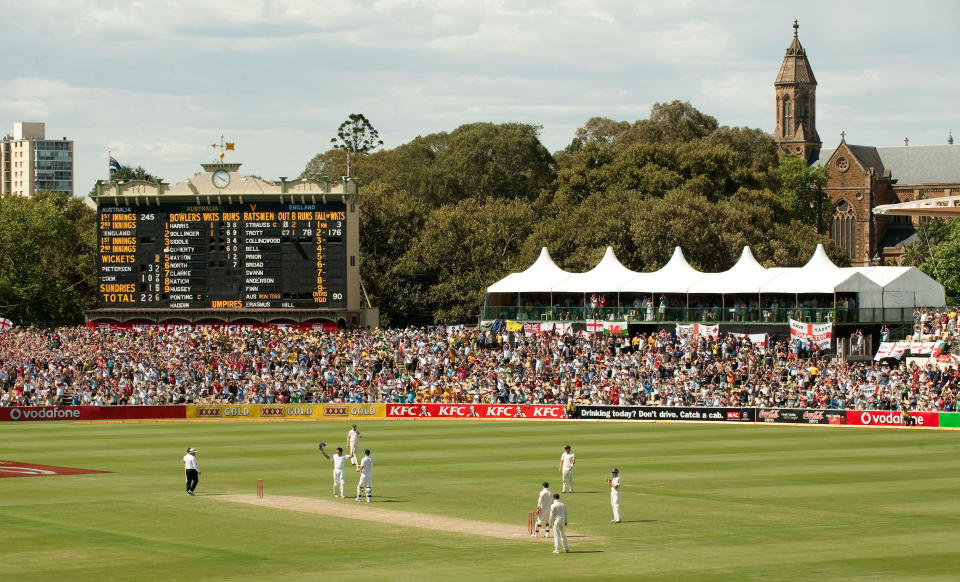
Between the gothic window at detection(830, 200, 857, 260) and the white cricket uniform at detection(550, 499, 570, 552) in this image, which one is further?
the gothic window at detection(830, 200, 857, 260)

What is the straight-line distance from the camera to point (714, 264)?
7281 cm

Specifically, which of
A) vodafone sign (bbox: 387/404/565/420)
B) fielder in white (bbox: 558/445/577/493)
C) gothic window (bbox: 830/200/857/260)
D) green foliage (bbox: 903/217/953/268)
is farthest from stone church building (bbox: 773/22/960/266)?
fielder in white (bbox: 558/445/577/493)

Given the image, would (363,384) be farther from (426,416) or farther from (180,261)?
(180,261)

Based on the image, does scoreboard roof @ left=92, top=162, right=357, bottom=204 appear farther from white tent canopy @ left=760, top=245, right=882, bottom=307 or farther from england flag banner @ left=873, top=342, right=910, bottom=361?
england flag banner @ left=873, top=342, right=910, bottom=361

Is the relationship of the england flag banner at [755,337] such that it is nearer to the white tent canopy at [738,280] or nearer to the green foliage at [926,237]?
the white tent canopy at [738,280]

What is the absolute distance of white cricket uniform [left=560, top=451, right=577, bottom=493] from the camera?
27942 millimetres

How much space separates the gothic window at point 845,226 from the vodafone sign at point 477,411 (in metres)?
91.8

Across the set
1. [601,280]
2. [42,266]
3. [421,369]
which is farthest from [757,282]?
[42,266]

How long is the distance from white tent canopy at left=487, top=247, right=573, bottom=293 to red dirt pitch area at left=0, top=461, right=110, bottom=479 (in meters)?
31.1

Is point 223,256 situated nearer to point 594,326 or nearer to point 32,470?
point 594,326

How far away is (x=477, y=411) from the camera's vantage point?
53656 millimetres

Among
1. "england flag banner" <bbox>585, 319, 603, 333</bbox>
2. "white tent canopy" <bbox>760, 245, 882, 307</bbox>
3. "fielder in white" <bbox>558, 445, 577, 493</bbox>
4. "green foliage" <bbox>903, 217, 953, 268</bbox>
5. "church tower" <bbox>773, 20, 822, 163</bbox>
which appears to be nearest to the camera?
"fielder in white" <bbox>558, 445, 577, 493</bbox>

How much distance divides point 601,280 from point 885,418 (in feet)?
59.9

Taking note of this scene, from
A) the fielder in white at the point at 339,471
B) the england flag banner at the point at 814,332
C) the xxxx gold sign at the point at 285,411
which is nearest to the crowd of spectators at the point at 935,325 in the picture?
the england flag banner at the point at 814,332
